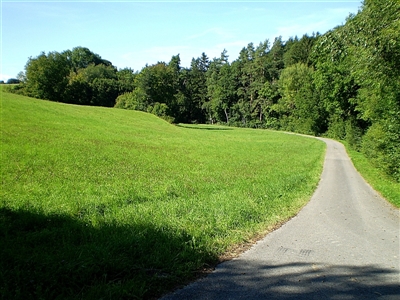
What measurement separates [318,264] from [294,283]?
1070mm

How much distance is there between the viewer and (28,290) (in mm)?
3678

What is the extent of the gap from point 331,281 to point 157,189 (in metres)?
7.53

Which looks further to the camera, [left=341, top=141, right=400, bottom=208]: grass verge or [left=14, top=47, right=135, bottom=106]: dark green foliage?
[left=14, top=47, right=135, bottom=106]: dark green foliage

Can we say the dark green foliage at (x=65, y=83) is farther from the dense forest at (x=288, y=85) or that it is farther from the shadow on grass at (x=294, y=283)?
the shadow on grass at (x=294, y=283)

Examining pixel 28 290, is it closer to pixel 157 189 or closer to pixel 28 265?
pixel 28 265

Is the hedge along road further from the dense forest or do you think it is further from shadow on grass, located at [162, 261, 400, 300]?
the dense forest

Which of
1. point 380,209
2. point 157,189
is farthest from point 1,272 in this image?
point 380,209

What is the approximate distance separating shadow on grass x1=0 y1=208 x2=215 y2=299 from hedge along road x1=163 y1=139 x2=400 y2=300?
0.54 metres

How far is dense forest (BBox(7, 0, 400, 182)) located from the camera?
10.8 meters

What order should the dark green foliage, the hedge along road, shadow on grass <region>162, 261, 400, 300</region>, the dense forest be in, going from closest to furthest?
shadow on grass <region>162, 261, 400, 300</region> → the hedge along road → the dense forest → the dark green foliage

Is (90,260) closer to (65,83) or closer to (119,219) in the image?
(119,219)

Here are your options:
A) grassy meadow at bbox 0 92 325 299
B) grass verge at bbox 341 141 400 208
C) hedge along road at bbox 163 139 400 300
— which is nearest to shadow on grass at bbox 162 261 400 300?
hedge along road at bbox 163 139 400 300

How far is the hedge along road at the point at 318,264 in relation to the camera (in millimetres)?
4145

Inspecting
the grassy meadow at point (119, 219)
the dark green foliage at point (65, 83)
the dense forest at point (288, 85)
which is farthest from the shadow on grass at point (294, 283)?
the dark green foliage at point (65, 83)
